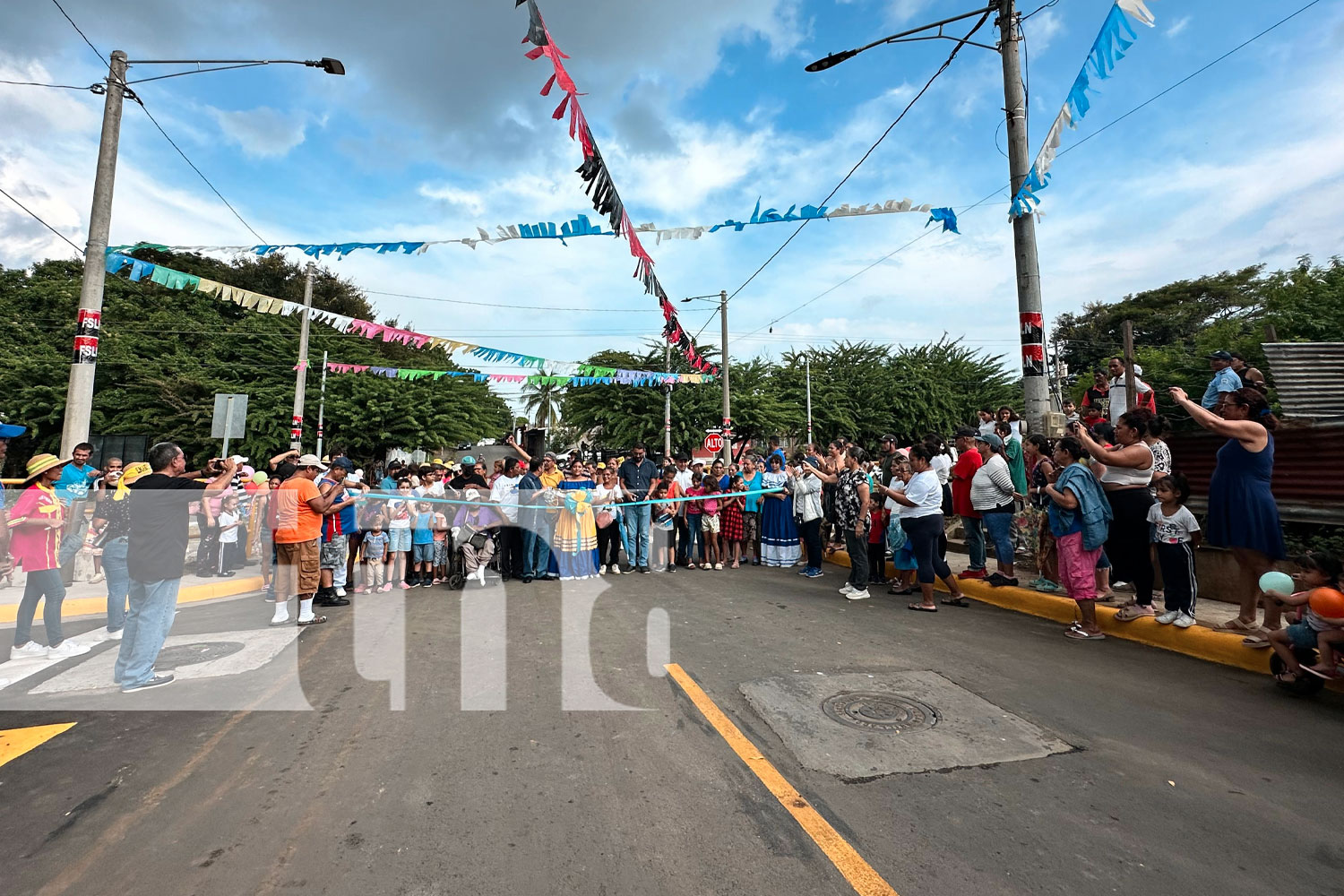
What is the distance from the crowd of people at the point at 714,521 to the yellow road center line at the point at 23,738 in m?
0.70

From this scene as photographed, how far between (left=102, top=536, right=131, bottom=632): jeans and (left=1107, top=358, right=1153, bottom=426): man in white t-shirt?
11.3 metres

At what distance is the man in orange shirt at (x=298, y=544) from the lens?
665 centimetres

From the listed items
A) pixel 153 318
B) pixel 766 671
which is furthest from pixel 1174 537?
pixel 153 318

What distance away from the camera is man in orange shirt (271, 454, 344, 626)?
6648 millimetres

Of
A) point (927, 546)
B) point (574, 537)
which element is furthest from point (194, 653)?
point (927, 546)

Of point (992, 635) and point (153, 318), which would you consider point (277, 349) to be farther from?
point (992, 635)

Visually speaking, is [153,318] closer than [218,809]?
No

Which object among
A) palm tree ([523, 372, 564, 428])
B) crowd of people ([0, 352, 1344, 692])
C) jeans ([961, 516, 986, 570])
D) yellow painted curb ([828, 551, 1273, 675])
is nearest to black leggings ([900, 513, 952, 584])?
crowd of people ([0, 352, 1344, 692])

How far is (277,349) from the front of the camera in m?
26.1

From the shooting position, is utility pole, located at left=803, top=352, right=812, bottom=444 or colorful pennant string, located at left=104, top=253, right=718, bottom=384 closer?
colorful pennant string, located at left=104, top=253, right=718, bottom=384

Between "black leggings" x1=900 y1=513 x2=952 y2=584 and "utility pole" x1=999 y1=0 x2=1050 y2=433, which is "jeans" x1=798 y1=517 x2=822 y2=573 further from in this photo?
"utility pole" x1=999 y1=0 x2=1050 y2=433

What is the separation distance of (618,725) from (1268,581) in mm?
4601

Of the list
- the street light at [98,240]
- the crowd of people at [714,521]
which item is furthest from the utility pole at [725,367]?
the street light at [98,240]

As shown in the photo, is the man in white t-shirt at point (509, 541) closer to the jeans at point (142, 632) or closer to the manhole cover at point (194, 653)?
the manhole cover at point (194, 653)
